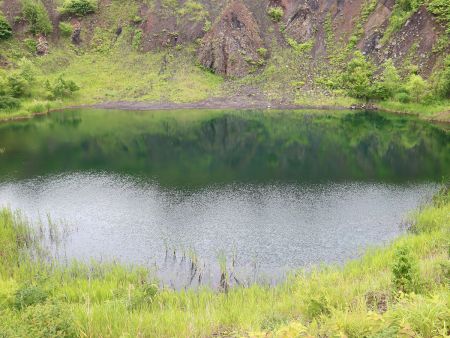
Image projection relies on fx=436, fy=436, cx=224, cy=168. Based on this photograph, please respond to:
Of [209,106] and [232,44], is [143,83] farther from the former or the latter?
[232,44]

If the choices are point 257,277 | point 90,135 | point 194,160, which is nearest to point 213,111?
point 90,135

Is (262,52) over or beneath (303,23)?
beneath

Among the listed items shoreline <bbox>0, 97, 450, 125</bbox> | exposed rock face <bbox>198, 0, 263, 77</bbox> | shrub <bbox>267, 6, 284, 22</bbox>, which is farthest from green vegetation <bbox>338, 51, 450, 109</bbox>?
shrub <bbox>267, 6, 284, 22</bbox>

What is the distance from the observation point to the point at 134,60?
334 feet

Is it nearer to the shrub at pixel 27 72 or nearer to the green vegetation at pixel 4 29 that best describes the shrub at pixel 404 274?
the shrub at pixel 27 72

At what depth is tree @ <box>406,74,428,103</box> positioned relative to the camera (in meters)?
70.2

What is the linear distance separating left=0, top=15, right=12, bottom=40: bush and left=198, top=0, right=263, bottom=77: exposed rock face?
44.9m

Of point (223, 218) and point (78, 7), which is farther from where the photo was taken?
point (78, 7)

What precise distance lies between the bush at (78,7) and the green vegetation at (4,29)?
14887 mm

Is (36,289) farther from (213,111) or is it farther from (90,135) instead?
(213,111)

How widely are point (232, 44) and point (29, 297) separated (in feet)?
296

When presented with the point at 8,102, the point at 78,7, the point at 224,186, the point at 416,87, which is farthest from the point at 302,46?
the point at 224,186

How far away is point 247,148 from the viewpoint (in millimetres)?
56188

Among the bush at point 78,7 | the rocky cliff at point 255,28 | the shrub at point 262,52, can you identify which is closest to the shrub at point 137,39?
the rocky cliff at point 255,28
